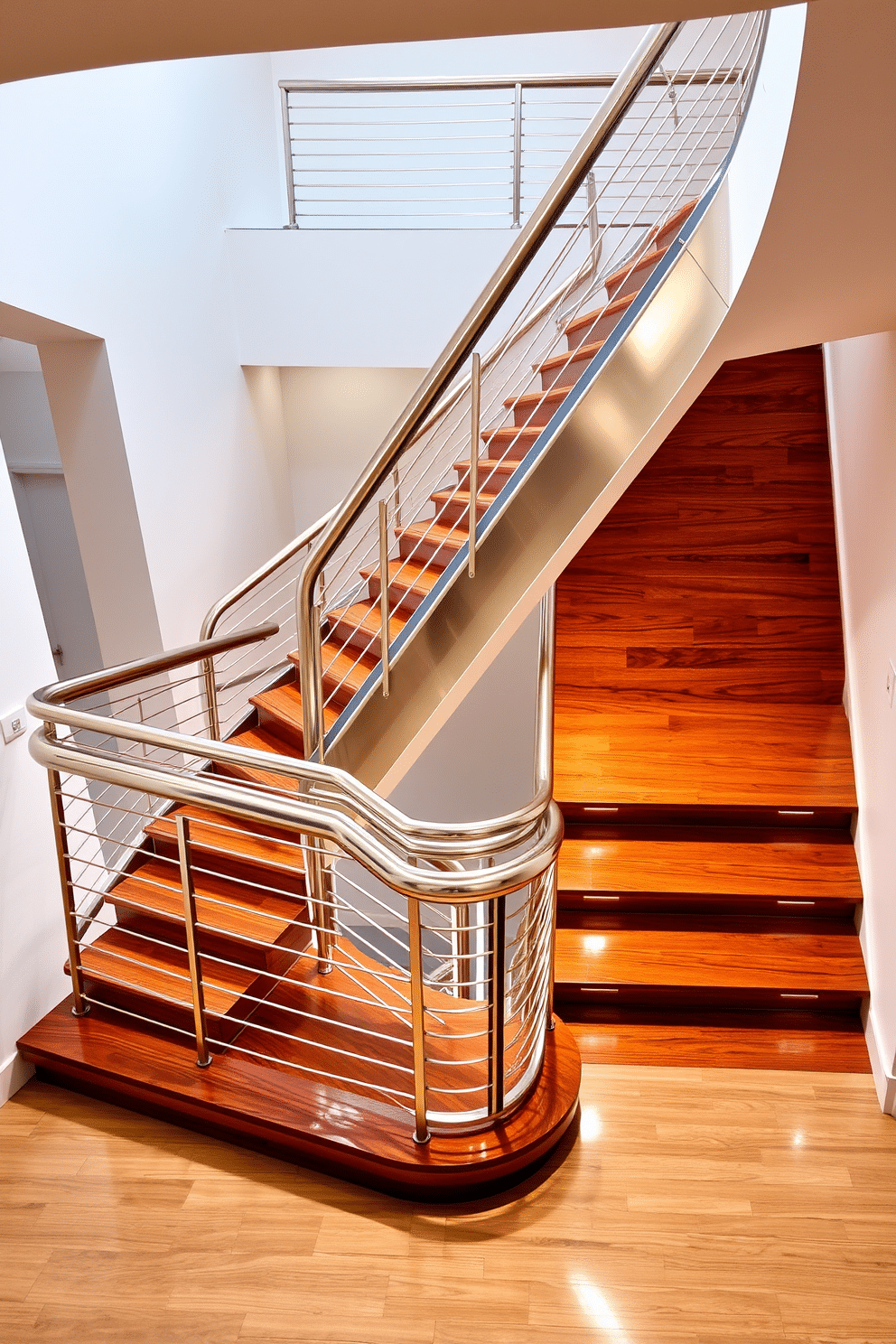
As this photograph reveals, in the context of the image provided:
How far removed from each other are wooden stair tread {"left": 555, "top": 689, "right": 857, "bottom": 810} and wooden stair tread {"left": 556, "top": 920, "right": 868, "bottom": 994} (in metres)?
0.48

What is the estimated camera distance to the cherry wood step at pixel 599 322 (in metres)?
3.11

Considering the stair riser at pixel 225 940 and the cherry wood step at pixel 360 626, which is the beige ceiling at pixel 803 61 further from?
the stair riser at pixel 225 940

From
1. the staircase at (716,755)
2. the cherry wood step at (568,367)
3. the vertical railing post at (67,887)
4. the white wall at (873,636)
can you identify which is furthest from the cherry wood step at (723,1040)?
the cherry wood step at (568,367)

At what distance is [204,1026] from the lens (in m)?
2.43

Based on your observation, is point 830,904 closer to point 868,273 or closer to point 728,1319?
point 728,1319

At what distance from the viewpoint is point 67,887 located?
8.49 ft

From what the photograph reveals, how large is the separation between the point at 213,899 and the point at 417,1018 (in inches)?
42.0

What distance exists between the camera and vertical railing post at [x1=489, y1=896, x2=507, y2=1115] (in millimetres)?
2004

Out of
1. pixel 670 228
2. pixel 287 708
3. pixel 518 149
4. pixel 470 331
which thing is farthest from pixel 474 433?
pixel 518 149

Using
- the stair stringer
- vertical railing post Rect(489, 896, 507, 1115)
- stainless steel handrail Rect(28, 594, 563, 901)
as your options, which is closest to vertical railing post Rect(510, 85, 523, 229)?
the stair stringer

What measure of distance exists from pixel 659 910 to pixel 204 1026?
5.64ft

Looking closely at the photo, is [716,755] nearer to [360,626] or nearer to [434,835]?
[360,626]

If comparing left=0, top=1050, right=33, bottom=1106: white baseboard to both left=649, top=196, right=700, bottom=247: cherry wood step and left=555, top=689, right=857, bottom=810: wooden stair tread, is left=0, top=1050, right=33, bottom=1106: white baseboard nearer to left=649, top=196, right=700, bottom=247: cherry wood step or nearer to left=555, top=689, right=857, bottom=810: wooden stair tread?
left=555, top=689, right=857, bottom=810: wooden stair tread

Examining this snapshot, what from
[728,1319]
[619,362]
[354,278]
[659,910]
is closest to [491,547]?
[619,362]
